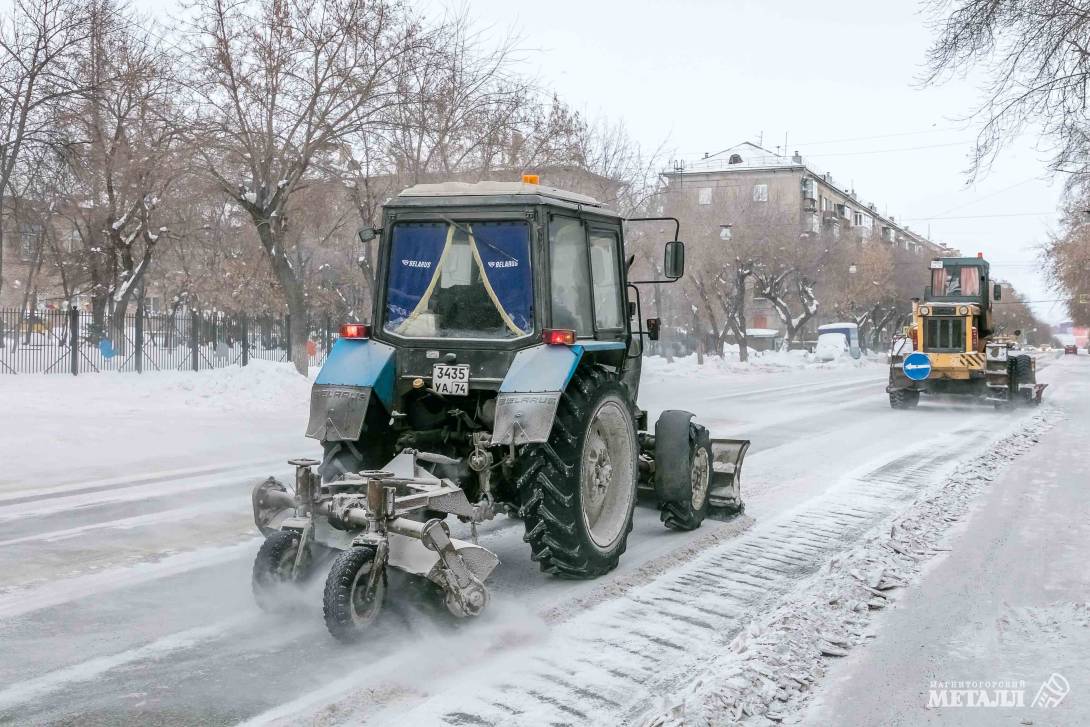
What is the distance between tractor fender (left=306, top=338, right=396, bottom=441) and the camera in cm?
613

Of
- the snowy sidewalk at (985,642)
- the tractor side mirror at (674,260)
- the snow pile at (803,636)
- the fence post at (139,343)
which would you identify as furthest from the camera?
the fence post at (139,343)

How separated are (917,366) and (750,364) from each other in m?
25.2

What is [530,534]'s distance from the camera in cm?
598

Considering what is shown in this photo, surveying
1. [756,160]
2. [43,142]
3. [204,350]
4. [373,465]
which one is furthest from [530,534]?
[756,160]

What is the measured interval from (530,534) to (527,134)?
22465 mm

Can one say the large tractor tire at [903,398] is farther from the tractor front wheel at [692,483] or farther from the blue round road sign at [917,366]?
the tractor front wheel at [692,483]

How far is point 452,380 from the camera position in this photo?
20.6ft

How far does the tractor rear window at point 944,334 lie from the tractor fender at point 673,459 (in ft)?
54.5

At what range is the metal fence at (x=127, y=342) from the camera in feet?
73.9

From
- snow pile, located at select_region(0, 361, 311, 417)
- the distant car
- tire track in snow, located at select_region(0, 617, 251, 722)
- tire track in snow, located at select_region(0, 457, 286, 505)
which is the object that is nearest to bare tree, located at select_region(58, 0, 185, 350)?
snow pile, located at select_region(0, 361, 311, 417)

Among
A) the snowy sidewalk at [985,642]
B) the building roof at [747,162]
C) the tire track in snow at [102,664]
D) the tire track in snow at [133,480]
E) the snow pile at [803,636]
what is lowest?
the snowy sidewalk at [985,642]

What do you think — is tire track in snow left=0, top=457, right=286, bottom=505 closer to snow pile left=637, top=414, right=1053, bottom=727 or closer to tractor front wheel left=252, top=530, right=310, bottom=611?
tractor front wheel left=252, top=530, right=310, bottom=611

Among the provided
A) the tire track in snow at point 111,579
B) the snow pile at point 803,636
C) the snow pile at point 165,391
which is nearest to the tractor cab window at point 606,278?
the snow pile at point 803,636

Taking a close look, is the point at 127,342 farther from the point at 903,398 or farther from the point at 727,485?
the point at 727,485
